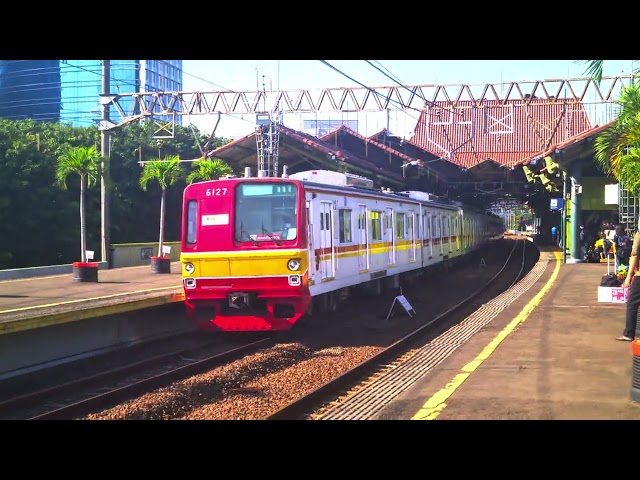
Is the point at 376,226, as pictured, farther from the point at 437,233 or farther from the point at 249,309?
the point at 437,233

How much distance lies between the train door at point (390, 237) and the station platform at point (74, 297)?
192 inches

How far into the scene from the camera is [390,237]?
1766 centimetres

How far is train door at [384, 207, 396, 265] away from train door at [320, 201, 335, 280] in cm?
412

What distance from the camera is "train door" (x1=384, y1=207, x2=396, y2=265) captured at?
17.5 metres

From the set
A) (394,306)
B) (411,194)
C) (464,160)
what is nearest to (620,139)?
(394,306)

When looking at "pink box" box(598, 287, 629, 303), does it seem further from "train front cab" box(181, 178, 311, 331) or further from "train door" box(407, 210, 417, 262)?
"train door" box(407, 210, 417, 262)

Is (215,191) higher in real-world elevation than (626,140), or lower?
lower

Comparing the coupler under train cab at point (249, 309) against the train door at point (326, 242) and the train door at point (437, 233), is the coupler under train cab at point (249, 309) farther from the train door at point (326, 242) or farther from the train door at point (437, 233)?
the train door at point (437, 233)

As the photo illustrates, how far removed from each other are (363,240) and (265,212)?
3846mm

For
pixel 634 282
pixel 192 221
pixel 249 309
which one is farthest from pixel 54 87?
pixel 634 282

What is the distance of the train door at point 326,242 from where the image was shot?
42.0ft

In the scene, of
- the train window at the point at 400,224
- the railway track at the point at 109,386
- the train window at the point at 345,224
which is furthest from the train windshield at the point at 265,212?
the train window at the point at 400,224
